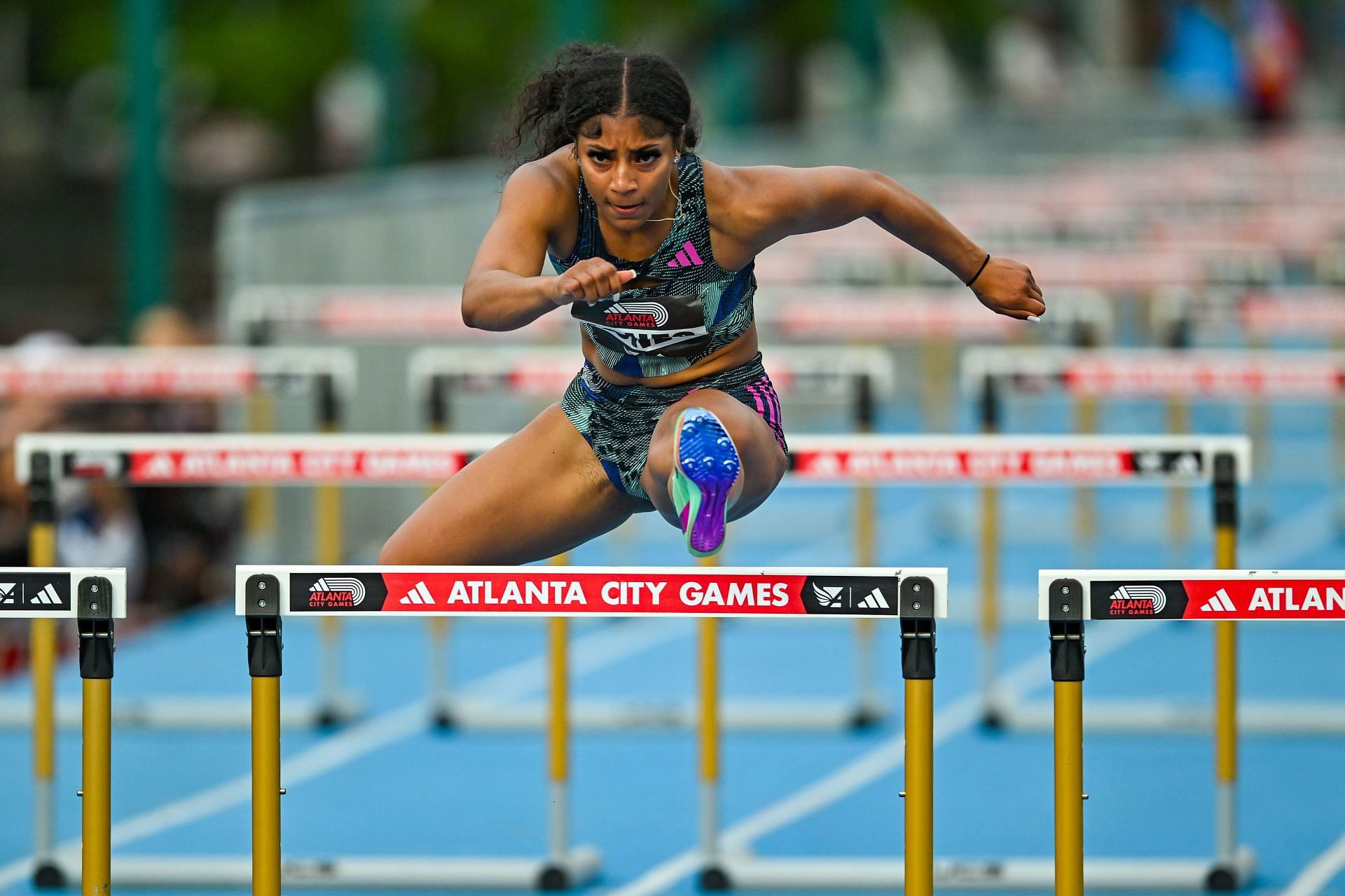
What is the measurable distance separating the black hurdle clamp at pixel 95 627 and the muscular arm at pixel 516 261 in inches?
37.8

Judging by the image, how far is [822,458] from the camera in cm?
591

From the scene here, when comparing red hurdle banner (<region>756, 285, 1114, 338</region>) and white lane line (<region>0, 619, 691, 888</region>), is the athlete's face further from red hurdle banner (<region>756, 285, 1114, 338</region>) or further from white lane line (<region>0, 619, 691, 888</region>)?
red hurdle banner (<region>756, 285, 1114, 338</region>)

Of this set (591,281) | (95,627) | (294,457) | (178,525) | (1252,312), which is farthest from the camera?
(178,525)

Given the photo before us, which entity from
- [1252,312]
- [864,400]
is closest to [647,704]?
[864,400]

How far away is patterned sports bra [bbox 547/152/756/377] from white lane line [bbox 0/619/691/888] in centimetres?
291

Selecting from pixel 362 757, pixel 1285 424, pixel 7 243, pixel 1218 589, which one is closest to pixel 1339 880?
pixel 1218 589

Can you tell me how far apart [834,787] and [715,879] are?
1233 millimetres

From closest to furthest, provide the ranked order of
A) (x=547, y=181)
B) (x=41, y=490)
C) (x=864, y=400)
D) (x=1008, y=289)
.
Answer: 1. (x=547, y=181)
2. (x=1008, y=289)
3. (x=41, y=490)
4. (x=864, y=400)

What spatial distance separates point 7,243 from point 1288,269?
17131mm

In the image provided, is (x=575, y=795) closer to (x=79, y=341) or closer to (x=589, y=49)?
(x=589, y=49)

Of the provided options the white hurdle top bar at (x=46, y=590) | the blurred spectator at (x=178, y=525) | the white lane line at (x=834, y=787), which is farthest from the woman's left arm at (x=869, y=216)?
the blurred spectator at (x=178, y=525)

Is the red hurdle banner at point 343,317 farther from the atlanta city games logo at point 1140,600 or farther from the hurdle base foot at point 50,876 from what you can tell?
the atlanta city games logo at point 1140,600

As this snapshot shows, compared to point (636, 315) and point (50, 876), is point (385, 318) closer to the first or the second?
point (50, 876)

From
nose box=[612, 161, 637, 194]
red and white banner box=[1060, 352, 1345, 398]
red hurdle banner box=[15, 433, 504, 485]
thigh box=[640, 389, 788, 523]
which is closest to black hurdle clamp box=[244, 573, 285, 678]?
thigh box=[640, 389, 788, 523]
